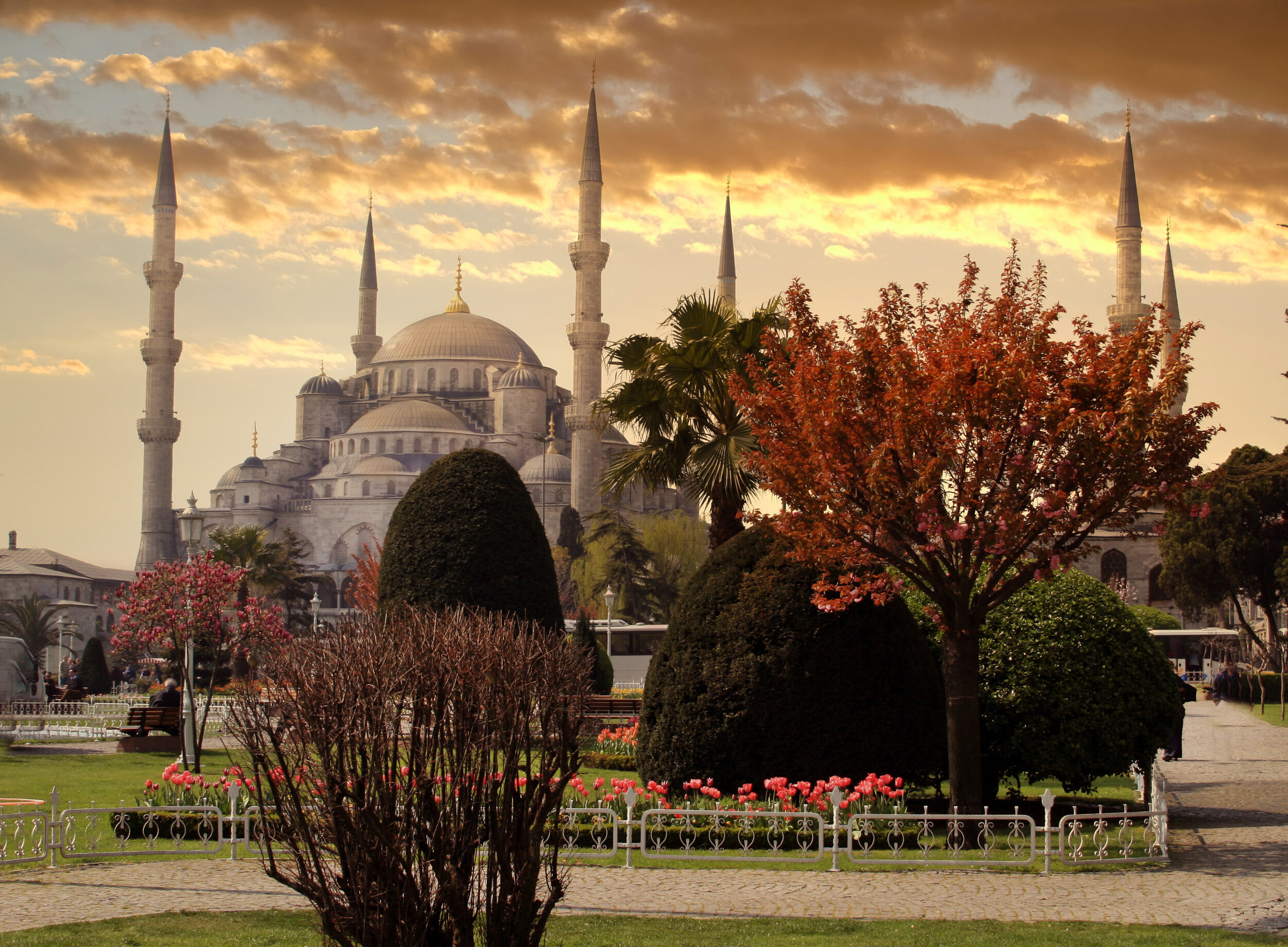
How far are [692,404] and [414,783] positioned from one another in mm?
8254

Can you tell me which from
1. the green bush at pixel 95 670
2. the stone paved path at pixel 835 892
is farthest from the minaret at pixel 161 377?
the stone paved path at pixel 835 892

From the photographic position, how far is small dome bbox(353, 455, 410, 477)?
6825 centimetres

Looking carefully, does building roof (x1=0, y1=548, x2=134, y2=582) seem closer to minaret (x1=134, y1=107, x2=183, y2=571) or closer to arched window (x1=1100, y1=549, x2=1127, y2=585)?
minaret (x1=134, y1=107, x2=183, y2=571)

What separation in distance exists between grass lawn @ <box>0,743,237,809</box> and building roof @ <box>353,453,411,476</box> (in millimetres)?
52286

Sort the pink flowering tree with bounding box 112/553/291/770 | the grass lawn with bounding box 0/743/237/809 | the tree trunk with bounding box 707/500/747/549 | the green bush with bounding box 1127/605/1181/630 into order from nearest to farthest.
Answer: the grass lawn with bounding box 0/743/237/809 < the tree trunk with bounding box 707/500/747/549 < the pink flowering tree with bounding box 112/553/291/770 < the green bush with bounding box 1127/605/1181/630

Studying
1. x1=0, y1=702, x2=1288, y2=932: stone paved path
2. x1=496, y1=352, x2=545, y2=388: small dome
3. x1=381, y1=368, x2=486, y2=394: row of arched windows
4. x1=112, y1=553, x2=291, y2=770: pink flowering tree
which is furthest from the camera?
x1=381, y1=368, x2=486, y2=394: row of arched windows

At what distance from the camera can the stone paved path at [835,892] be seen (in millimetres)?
6793

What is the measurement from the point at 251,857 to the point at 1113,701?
636cm

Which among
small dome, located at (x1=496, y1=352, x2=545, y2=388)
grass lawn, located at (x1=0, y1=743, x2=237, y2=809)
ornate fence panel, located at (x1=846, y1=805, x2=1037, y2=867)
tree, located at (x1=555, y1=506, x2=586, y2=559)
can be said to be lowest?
grass lawn, located at (x1=0, y1=743, x2=237, y2=809)

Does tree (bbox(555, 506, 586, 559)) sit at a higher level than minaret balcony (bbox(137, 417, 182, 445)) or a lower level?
lower

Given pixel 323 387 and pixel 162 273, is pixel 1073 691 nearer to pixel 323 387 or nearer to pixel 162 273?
pixel 162 273

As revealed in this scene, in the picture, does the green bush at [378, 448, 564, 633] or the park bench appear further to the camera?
the park bench

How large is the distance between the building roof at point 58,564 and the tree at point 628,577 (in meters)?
27.3

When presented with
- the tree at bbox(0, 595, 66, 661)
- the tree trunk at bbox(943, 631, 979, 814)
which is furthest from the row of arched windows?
the tree trunk at bbox(943, 631, 979, 814)
